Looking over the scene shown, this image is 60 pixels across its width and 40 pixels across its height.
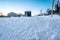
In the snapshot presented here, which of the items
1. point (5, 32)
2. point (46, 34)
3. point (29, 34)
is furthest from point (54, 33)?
point (5, 32)

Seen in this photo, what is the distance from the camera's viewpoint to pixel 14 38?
3.22 m

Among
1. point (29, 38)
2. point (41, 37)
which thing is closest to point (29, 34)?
point (29, 38)

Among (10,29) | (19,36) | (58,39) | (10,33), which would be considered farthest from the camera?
(10,29)

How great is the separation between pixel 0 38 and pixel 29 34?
1073 millimetres

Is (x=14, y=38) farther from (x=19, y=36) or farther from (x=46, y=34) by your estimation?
(x=46, y=34)

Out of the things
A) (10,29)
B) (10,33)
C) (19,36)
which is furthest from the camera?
(10,29)

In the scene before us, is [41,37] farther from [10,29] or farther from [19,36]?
[10,29]

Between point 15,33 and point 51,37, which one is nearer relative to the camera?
point 51,37

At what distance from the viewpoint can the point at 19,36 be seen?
3330 millimetres

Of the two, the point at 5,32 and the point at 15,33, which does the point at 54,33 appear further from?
the point at 5,32

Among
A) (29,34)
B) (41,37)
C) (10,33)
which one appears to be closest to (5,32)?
(10,33)

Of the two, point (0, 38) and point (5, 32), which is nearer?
point (0, 38)

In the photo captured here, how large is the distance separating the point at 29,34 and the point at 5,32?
987mm

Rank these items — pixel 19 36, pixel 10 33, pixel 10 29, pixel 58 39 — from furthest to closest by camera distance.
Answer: pixel 10 29 → pixel 10 33 → pixel 19 36 → pixel 58 39
